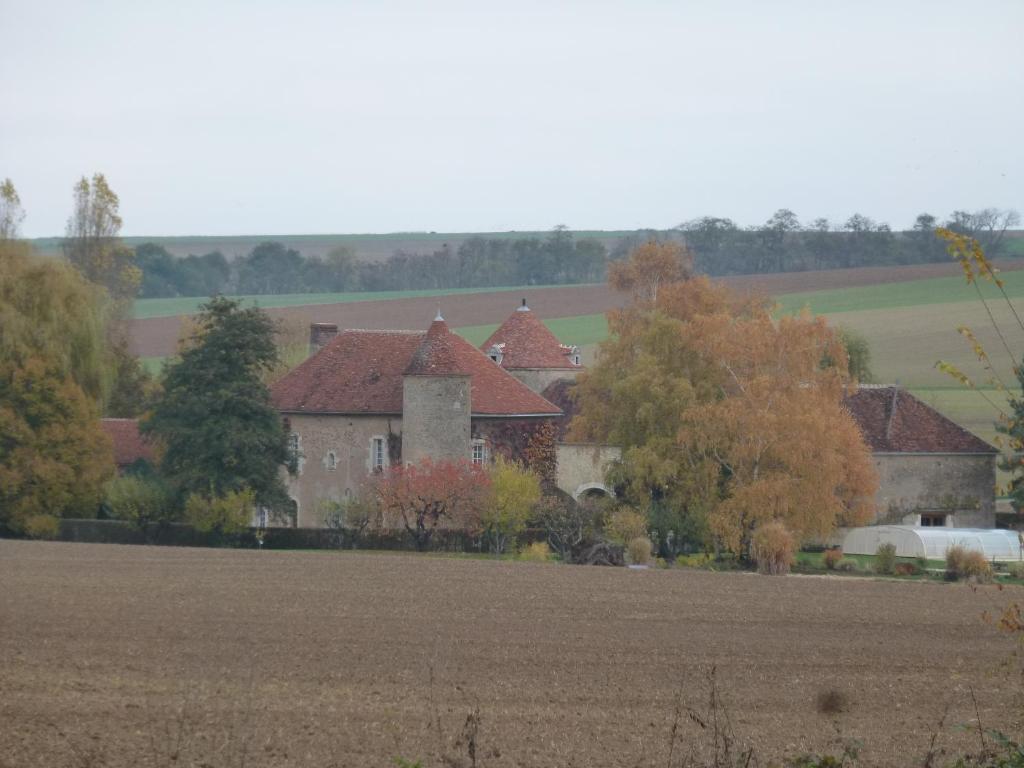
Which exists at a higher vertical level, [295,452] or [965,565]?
[295,452]

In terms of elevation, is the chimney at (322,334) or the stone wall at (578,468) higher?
the chimney at (322,334)

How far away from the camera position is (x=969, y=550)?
46.3 meters

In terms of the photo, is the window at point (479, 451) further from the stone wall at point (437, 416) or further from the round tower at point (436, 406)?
the stone wall at point (437, 416)

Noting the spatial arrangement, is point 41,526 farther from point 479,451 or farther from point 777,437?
point 777,437

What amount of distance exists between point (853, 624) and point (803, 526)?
17295 millimetres

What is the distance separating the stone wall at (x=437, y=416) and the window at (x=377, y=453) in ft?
4.47

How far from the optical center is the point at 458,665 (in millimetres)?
23234

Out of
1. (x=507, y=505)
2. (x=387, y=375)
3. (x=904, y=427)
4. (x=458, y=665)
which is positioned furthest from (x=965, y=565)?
(x=458, y=665)

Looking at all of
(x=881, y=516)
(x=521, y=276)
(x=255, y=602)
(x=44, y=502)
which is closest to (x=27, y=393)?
(x=44, y=502)

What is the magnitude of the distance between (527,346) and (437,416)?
36.2ft

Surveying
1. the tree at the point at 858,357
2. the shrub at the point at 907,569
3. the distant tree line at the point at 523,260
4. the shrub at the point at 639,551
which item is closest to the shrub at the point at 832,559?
the shrub at the point at 907,569

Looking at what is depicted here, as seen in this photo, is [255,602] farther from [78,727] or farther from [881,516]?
[881,516]

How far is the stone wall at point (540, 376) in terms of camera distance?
61375 millimetres

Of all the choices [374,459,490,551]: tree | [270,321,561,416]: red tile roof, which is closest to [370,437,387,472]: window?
[270,321,561,416]: red tile roof
